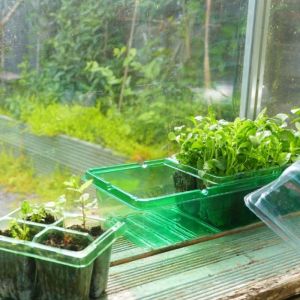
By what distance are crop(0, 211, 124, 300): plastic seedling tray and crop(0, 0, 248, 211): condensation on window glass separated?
324mm

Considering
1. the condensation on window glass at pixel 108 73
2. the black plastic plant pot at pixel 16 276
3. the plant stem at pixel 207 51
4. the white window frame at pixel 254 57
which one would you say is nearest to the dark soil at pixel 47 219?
the black plastic plant pot at pixel 16 276

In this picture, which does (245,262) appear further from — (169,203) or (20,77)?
(20,77)

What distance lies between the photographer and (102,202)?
1.12m

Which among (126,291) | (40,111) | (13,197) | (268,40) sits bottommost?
(126,291)

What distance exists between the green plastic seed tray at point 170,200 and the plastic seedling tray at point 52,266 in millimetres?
194

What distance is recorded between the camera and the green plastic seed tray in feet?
3.59

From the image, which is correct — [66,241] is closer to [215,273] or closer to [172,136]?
[215,273]

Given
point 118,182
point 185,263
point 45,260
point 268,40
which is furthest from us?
point 268,40

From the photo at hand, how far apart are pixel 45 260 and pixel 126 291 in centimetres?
20

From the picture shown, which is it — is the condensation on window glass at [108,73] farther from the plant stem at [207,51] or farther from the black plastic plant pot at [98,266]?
the black plastic plant pot at [98,266]

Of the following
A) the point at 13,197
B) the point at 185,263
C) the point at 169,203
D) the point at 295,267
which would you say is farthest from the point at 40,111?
the point at 295,267

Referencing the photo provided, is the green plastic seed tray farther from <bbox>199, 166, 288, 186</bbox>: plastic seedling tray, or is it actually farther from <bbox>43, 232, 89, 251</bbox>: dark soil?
<bbox>43, 232, 89, 251</bbox>: dark soil

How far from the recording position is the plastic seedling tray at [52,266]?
0.79 metres

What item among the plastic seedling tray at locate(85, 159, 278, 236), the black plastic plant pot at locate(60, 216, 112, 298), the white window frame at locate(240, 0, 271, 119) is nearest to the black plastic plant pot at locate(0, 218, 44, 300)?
the black plastic plant pot at locate(60, 216, 112, 298)
